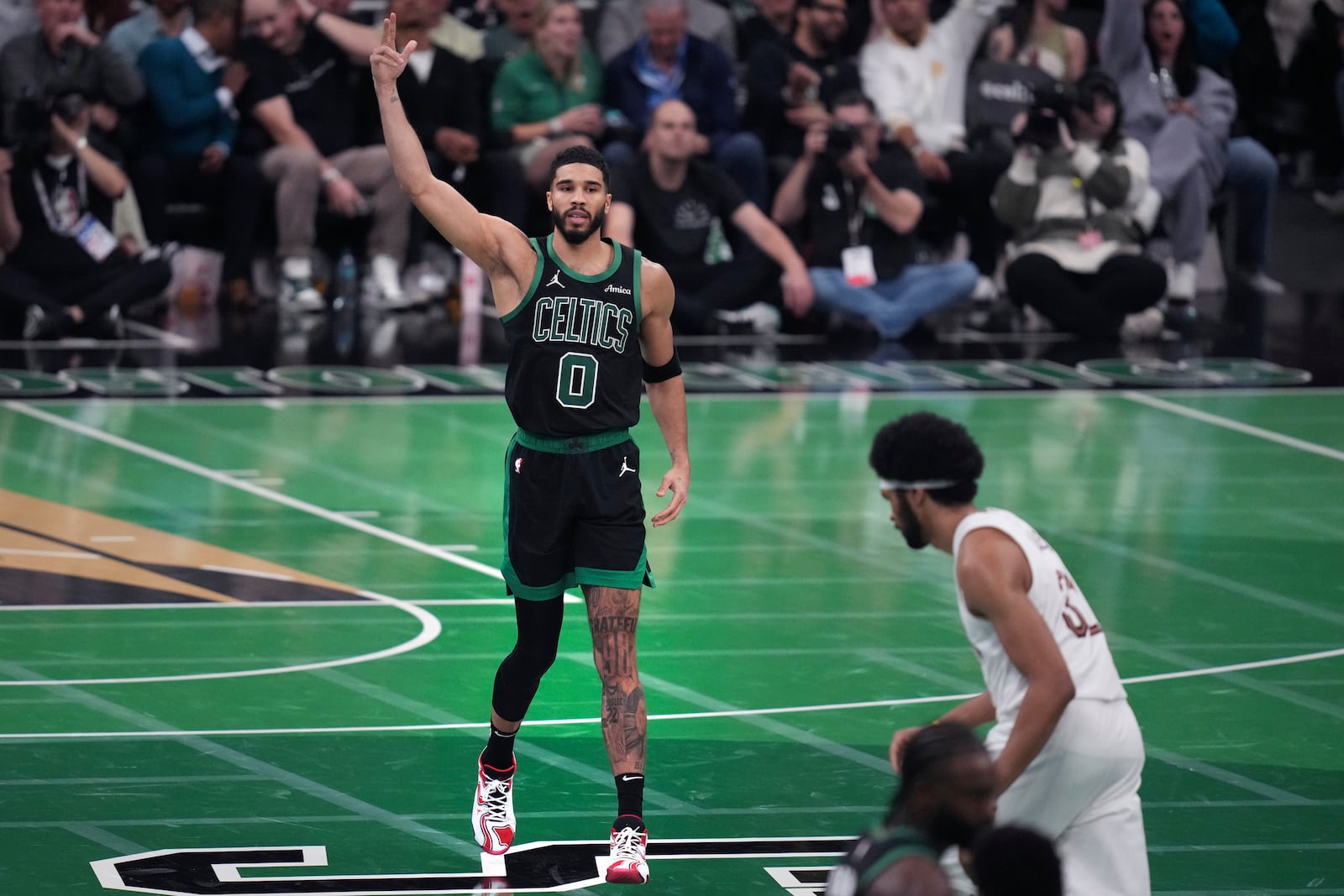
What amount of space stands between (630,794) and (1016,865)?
2636mm

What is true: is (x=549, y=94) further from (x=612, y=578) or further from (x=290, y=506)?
(x=612, y=578)

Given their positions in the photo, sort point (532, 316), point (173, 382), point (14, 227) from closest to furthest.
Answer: point (532, 316) < point (173, 382) < point (14, 227)

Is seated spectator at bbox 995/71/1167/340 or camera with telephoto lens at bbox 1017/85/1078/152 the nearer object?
camera with telephoto lens at bbox 1017/85/1078/152

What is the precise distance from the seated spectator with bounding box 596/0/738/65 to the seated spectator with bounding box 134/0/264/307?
8.55 feet

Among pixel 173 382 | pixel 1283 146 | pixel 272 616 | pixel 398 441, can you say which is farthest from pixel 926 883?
pixel 1283 146

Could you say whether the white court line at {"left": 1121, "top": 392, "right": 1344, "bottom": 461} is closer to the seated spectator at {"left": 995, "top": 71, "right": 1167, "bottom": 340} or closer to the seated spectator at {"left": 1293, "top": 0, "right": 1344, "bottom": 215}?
the seated spectator at {"left": 995, "top": 71, "right": 1167, "bottom": 340}

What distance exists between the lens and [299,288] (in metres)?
15.2

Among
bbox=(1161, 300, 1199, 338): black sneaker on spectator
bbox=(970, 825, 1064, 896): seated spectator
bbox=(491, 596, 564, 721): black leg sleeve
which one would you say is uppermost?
bbox=(1161, 300, 1199, 338): black sneaker on spectator

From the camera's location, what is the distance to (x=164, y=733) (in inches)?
278

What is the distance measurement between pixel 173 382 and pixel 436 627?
4.92 meters

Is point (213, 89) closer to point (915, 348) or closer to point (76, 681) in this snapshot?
point (915, 348)

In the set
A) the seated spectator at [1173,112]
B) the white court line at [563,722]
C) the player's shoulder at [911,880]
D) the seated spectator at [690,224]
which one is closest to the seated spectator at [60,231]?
the seated spectator at [690,224]

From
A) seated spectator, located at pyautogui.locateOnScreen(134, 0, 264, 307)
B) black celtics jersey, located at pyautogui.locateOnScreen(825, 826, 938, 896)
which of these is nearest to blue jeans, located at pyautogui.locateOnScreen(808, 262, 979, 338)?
seated spectator, located at pyautogui.locateOnScreen(134, 0, 264, 307)

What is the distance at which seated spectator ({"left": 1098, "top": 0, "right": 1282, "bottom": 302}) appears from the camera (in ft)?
52.9
